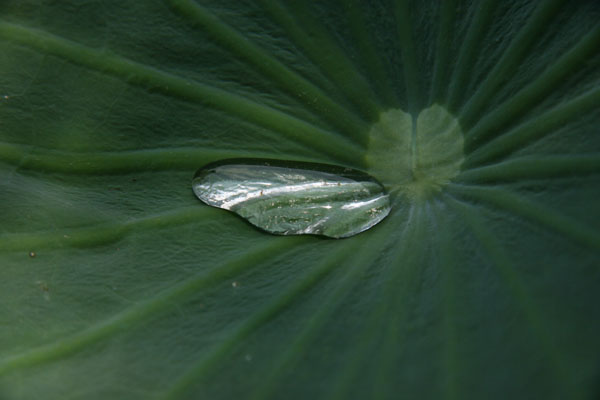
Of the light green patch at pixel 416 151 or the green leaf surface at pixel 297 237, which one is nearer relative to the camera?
the green leaf surface at pixel 297 237

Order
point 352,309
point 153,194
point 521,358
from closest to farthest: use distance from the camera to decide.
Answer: point 521,358 < point 352,309 < point 153,194

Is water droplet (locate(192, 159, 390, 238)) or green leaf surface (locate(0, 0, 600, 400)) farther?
water droplet (locate(192, 159, 390, 238))

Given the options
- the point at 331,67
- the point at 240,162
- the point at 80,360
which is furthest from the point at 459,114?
the point at 80,360

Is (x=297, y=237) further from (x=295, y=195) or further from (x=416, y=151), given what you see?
(x=416, y=151)

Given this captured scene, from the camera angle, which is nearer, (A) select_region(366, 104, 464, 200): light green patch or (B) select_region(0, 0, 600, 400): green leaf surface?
(B) select_region(0, 0, 600, 400): green leaf surface

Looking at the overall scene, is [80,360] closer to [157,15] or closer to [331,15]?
[157,15]

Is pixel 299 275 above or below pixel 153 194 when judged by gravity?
below
